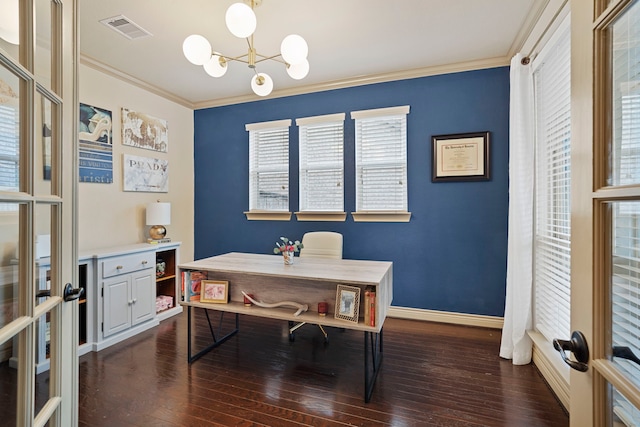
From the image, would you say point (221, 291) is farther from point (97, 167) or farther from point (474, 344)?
point (474, 344)

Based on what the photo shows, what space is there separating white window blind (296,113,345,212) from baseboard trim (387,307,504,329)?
1391 mm

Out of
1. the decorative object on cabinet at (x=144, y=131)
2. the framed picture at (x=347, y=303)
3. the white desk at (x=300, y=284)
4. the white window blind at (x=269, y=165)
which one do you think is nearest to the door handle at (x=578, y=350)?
the white desk at (x=300, y=284)

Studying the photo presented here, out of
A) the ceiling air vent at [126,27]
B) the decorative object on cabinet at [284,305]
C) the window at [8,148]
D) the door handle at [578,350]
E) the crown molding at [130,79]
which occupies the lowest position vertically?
the decorative object on cabinet at [284,305]

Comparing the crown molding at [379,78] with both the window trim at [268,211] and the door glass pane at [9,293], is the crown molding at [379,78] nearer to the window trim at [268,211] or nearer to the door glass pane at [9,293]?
the window trim at [268,211]

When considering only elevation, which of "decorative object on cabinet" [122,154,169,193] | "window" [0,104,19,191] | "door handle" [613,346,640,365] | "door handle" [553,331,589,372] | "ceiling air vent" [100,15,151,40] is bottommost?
"door handle" [553,331,589,372]

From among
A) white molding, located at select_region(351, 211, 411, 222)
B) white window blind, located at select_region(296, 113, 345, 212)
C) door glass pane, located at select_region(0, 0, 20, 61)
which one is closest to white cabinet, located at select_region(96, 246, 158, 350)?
white window blind, located at select_region(296, 113, 345, 212)

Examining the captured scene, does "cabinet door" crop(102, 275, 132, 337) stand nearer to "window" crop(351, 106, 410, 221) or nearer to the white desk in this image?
the white desk

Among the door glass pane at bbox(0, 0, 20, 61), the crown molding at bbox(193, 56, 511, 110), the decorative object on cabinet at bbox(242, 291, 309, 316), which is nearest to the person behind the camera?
the door glass pane at bbox(0, 0, 20, 61)

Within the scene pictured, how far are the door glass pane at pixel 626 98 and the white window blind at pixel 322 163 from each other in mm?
3064

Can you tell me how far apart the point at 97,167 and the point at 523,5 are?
4151 millimetres

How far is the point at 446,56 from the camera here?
3.06 m

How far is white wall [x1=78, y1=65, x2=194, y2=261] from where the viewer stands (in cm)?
311

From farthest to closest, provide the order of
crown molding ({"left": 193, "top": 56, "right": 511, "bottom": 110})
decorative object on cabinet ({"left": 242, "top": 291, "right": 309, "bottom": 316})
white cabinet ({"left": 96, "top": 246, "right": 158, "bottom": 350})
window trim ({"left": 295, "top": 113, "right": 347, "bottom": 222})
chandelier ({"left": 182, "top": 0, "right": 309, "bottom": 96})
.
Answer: window trim ({"left": 295, "top": 113, "right": 347, "bottom": 222}) → crown molding ({"left": 193, "top": 56, "right": 511, "bottom": 110}) → white cabinet ({"left": 96, "top": 246, "right": 158, "bottom": 350}) → decorative object on cabinet ({"left": 242, "top": 291, "right": 309, "bottom": 316}) → chandelier ({"left": 182, "top": 0, "right": 309, "bottom": 96})

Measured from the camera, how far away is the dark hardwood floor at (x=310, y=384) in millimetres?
1844
